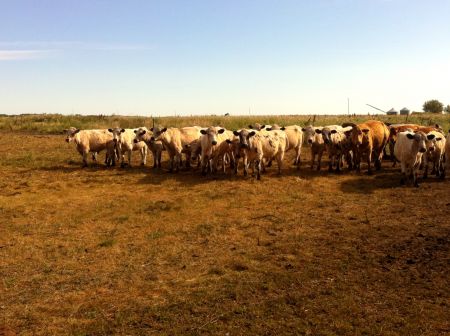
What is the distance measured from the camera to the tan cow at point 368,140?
58.6ft

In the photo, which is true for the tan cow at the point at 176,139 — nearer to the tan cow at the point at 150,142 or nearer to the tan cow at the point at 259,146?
the tan cow at the point at 150,142

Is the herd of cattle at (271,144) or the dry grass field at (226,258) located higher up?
the herd of cattle at (271,144)

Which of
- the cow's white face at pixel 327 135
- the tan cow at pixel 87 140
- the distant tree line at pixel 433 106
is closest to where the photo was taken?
the cow's white face at pixel 327 135

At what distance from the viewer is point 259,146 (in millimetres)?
16875

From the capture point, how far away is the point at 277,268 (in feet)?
Result: 26.3

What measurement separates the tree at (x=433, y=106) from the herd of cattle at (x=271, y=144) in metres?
58.6

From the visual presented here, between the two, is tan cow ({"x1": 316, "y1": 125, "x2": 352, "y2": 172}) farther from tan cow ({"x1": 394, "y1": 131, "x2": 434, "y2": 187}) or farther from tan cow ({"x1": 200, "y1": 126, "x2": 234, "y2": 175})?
tan cow ({"x1": 200, "y1": 126, "x2": 234, "y2": 175})

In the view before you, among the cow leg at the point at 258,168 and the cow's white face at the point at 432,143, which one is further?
the cow leg at the point at 258,168

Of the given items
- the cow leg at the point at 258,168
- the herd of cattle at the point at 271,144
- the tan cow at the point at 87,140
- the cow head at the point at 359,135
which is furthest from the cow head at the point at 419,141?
the tan cow at the point at 87,140

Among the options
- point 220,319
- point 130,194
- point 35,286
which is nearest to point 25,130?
point 130,194

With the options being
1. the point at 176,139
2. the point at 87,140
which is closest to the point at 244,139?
the point at 176,139

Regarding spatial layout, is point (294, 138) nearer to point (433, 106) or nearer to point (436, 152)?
point (436, 152)

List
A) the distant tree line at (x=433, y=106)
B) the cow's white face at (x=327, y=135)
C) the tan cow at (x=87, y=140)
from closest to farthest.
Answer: the cow's white face at (x=327, y=135), the tan cow at (x=87, y=140), the distant tree line at (x=433, y=106)

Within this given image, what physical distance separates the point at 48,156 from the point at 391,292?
20.6 metres
